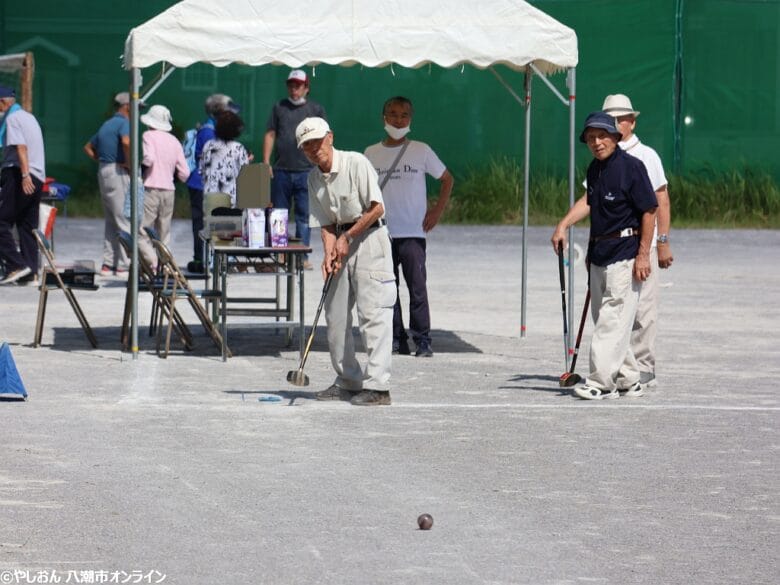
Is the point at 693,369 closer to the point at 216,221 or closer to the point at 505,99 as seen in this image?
the point at 216,221

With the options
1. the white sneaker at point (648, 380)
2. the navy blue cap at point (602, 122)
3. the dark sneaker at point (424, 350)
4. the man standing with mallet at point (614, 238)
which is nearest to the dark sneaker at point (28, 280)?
the dark sneaker at point (424, 350)

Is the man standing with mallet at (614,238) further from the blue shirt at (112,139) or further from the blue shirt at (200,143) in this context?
the blue shirt at (112,139)

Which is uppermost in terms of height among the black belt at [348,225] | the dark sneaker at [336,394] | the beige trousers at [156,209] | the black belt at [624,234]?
the black belt at [348,225]

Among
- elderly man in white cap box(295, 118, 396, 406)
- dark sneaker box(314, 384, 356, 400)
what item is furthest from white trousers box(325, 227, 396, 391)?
dark sneaker box(314, 384, 356, 400)

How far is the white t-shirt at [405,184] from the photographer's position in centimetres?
1330

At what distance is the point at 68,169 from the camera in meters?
30.0

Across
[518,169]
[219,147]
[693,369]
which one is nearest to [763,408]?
[693,369]

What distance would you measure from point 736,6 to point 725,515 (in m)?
22.5

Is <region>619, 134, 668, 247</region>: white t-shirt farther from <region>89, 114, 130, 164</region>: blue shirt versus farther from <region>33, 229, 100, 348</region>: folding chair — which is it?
<region>89, 114, 130, 164</region>: blue shirt

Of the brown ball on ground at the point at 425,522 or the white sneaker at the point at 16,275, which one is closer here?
the brown ball on ground at the point at 425,522

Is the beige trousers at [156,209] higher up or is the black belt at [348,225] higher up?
the black belt at [348,225]

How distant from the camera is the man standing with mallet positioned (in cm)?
1108

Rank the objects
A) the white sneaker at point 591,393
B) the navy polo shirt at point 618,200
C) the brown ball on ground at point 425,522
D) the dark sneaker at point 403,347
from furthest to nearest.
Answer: the dark sneaker at point 403,347, the white sneaker at point 591,393, the navy polo shirt at point 618,200, the brown ball on ground at point 425,522

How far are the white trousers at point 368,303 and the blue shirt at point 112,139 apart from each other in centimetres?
855
